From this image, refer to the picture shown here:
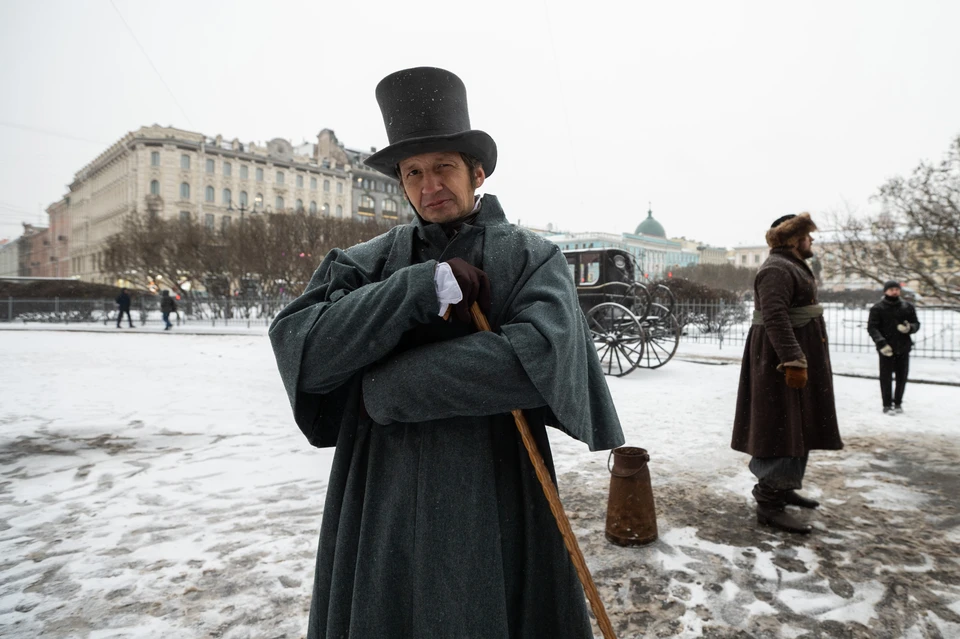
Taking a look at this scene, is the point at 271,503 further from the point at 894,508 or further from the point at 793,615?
the point at 894,508

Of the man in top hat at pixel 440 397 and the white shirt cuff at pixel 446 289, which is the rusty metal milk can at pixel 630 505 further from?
the white shirt cuff at pixel 446 289

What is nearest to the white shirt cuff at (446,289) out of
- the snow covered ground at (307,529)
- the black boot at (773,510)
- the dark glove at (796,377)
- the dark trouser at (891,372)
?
the snow covered ground at (307,529)

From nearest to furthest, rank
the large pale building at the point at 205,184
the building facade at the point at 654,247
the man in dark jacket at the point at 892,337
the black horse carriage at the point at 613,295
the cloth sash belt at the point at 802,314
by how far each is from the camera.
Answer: the cloth sash belt at the point at 802,314, the man in dark jacket at the point at 892,337, the black horse carriage at the point at 613,295, the large pale building at the point at 205,184, the building facade at the point at 654,247

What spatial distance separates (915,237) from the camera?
9703 mm

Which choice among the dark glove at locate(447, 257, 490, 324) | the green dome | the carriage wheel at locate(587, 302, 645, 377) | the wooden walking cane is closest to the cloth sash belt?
the wooden walking cane

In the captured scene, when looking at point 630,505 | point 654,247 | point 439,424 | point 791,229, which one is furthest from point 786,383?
point 654,247

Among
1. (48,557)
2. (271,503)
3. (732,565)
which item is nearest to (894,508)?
(732,565)

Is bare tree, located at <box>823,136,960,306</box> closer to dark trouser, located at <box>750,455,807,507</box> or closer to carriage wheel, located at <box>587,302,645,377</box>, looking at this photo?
carriage wheel, located at <box>587,302,645,377</box>

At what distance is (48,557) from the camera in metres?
3.02

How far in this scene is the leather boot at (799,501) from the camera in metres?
3.72

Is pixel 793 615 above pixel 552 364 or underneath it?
underneath

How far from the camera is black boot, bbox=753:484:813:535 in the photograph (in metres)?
3.35

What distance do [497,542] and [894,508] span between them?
3651 millimetres

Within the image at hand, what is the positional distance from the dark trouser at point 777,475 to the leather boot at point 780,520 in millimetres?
36
